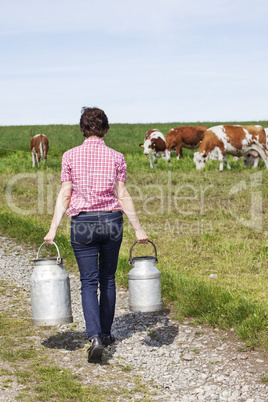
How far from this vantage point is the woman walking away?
4184 millimetres

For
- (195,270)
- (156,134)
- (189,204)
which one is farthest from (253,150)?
(195,270)

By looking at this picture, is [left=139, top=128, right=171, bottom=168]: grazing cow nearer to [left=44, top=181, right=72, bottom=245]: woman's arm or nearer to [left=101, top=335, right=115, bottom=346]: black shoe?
[left=101, top=335, right=115, bottom=346]: black shoe

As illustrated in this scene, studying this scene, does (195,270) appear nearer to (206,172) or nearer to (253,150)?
(206,172)

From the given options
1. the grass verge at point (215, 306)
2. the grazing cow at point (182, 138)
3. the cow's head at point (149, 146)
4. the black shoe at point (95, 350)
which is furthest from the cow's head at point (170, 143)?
Answer: the black shoe at point (95, 350)

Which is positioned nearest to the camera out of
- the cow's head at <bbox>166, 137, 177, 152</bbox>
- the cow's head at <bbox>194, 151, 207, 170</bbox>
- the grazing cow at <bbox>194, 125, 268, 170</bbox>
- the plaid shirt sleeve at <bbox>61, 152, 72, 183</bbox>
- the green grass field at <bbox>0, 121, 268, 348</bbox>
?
the plaid shirt sleeve at <bbox>61, 152, 72, 183</bbox>

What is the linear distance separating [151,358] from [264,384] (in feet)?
3.54

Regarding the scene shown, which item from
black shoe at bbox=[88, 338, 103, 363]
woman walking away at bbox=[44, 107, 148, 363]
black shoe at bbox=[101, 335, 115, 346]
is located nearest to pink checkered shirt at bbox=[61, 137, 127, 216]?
woman walking away at bbox=[44, 107, 148, 363]

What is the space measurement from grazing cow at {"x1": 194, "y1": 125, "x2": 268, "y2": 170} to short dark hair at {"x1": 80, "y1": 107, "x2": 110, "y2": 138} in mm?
14476

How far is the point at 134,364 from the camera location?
4422 mm

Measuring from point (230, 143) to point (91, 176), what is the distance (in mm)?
15575

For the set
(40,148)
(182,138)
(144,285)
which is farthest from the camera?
(182,138)

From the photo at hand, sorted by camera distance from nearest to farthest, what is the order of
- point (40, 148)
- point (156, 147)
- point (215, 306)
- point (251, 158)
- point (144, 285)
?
point (144, 285) → point (215, 306) → point (251, 158) → point (40, 148) → point (156, 147)

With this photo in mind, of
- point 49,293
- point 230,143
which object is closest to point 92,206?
point 49,293

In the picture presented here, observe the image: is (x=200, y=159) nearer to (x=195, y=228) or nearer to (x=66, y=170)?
(x=195, y=228)
